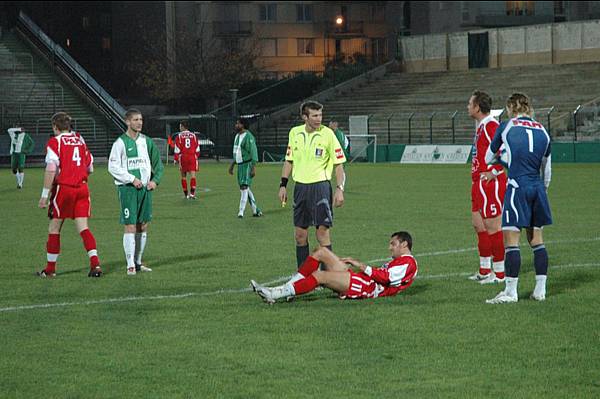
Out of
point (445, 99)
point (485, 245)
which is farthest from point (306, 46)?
point (485, 245)

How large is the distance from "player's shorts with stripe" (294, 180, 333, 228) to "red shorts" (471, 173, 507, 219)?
1.73 metres

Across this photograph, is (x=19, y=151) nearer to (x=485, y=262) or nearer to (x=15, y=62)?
(x=485, y=262)

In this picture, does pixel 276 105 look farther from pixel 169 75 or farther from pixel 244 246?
pixel 244 246

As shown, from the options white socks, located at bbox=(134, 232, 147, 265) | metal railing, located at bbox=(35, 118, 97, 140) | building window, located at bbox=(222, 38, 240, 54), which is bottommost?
white socks, located at bbox=(134, 232, 147, 265)

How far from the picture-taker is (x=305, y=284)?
10578 millimetres

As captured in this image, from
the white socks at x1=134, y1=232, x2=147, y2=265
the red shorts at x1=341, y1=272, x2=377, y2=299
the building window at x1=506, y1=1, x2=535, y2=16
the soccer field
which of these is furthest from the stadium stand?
the red shorts at x1=341, y1=272, x2=377, y2=299

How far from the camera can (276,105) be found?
6925 cm

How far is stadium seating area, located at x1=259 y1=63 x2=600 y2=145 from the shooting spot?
52.6 meters

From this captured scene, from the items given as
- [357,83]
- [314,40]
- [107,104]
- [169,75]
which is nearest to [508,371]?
[107,104]

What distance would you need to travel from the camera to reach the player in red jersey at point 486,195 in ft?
38.7

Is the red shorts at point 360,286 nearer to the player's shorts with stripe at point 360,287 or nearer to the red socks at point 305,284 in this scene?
the player's shorts with stripe at point 360,287

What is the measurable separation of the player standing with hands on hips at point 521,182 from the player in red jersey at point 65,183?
5.21 metres

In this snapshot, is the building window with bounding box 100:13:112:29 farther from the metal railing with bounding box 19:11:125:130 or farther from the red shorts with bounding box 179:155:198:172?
the red shorts with bounding box 179:155:198:172

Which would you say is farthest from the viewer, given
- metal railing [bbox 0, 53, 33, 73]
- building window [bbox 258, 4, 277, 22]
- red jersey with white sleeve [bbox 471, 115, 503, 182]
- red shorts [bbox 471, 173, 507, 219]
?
building window [bbox 258, 4, 277, 22]
